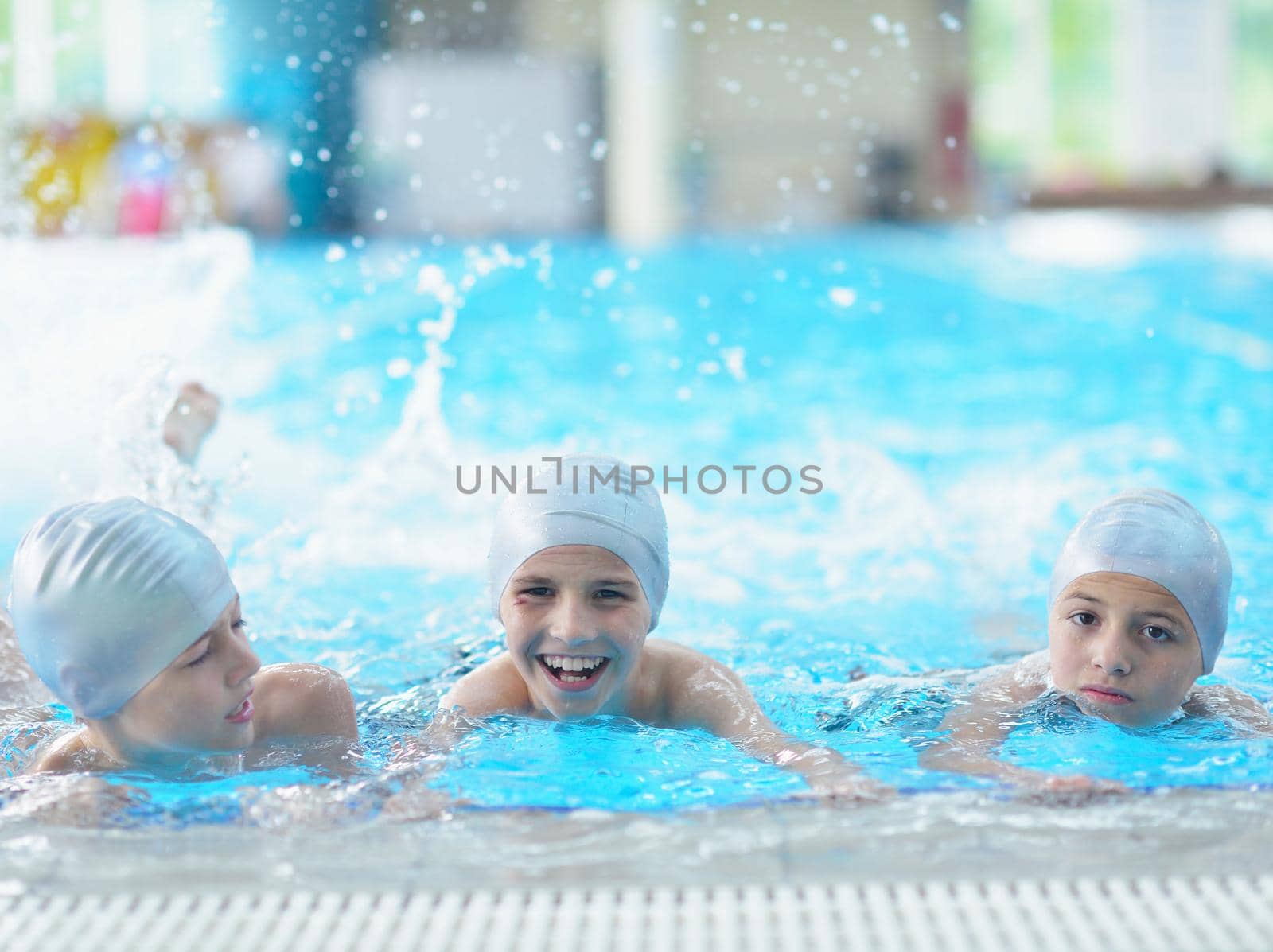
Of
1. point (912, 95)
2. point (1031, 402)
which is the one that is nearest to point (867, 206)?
point (912, 95)

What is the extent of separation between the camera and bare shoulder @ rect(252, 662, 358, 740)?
306 cm

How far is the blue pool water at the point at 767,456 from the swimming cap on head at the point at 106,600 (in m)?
0.28

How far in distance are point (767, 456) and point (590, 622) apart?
16.1 ft

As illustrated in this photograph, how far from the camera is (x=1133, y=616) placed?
121 inches

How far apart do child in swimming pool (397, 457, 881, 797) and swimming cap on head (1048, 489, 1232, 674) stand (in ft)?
2.37

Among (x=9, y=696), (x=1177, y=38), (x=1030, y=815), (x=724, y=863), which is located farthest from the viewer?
(x=1177, y=38)

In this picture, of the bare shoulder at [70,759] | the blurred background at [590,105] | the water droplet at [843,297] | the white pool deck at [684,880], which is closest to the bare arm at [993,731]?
the white pool deck at [684,880]

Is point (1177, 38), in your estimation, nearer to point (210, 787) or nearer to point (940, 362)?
point (940, 362)

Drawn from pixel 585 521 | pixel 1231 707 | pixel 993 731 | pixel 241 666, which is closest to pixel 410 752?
pixel 241 666

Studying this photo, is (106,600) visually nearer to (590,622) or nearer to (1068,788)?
(590,622)

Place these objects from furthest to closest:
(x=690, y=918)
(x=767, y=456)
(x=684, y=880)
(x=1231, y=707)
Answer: (x=767, y=456) < (x=1231, y=707) < (x=684, y=880) < (x=690, y=918)

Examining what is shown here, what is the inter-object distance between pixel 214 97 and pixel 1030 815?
20042 millimetres

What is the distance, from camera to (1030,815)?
255 cm

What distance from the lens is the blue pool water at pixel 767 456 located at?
3.21 meters
